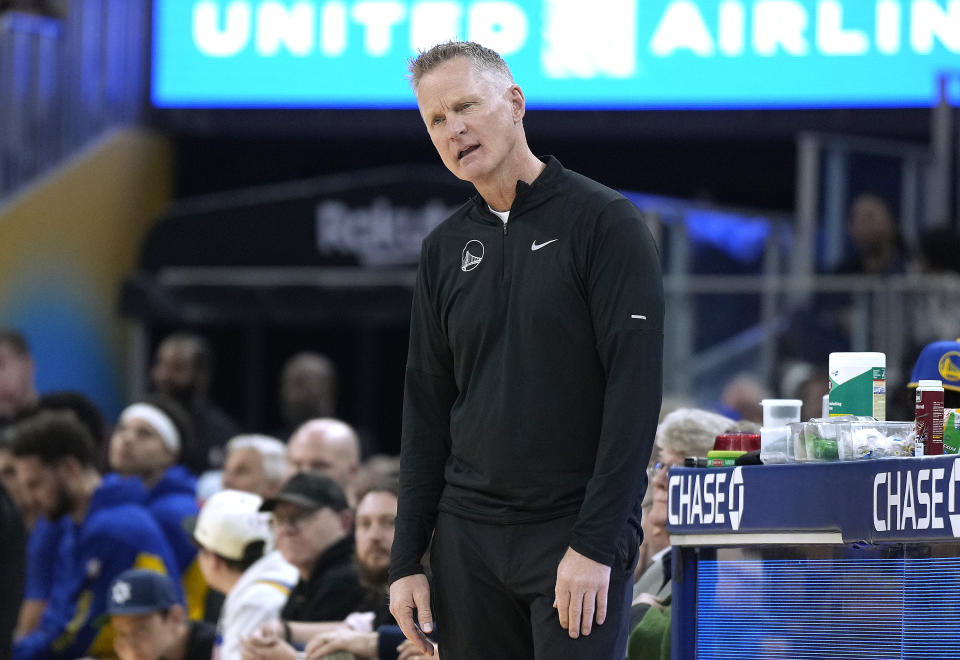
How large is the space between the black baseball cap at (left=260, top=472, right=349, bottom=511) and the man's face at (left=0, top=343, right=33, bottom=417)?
357 cm

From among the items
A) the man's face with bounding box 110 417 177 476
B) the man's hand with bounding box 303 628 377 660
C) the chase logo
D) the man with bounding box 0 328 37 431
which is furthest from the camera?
the man with bounding box 0 328 37 431

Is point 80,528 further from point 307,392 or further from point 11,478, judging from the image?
point 307,392

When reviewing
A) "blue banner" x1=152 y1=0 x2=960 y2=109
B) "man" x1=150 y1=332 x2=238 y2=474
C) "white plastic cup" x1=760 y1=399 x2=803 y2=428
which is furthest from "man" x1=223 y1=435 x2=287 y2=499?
"blue banner" x1=152 y1=0 x2=960 y2=109

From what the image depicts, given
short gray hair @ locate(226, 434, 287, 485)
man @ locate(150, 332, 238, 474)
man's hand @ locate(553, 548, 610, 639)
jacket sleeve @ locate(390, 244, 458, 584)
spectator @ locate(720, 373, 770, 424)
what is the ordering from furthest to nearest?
1. man @ locate(150, 332, 238, 474)
2. spectator @ locate(720, 373, 770, 424)
3. short gray hair @ locate(226, 434, 287, 485)
4. jacket sleeve @ locate(390, 244, 458, 584)
5. man's hand @ locate(553, 548, 610, 639)

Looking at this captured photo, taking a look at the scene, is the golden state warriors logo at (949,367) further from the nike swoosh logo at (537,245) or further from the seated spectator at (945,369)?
the nike swoosh logo at (537,245)

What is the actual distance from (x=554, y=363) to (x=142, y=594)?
3432 mm

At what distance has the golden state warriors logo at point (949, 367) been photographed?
3.57 meters

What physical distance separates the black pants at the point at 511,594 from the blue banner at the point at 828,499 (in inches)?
18.6

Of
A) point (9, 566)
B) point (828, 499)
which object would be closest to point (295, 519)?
point (9, 566)

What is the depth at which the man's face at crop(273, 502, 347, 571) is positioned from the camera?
18.8 ft

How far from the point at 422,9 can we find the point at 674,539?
8400mm

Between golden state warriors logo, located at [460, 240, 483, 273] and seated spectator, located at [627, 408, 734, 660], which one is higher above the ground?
golden state warriors logo, located at [460, 240, 483, 273]

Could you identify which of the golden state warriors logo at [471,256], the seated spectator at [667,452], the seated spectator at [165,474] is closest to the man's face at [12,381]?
the seated spectator at [165,474]

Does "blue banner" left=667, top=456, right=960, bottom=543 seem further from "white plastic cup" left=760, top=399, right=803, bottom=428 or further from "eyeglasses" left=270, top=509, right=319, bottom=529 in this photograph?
"eyeglasses" left=270, top=509, right=319, bottom=529
